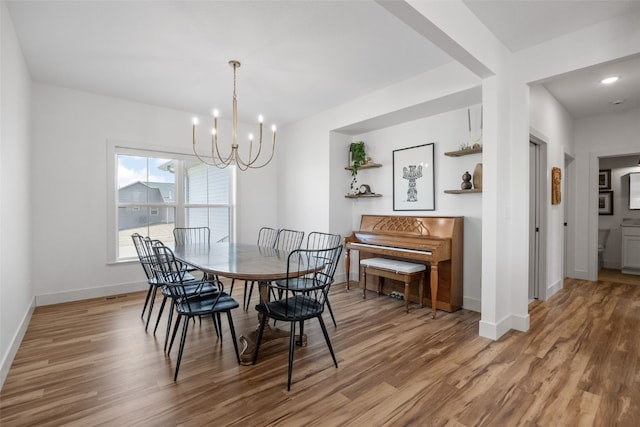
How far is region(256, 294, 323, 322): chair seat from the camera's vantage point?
2.20 meters

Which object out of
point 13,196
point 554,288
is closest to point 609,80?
point 554,288

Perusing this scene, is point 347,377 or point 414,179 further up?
point 414,179

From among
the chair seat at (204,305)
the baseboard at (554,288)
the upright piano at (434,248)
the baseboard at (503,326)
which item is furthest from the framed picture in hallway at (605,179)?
the chair seat at (204,305)

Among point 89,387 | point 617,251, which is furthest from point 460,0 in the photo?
point 617,251

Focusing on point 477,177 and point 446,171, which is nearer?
point 477,177

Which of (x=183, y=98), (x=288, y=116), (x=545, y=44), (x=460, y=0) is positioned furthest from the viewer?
(x=288, y=116)

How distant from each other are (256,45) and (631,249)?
688cm

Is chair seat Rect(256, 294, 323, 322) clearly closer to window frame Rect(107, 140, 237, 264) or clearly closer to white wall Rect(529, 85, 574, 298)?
window frame Rect(107, 140, 237, 264)

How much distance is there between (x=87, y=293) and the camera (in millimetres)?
3975

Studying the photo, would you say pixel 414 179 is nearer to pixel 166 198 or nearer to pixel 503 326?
pixel 503 326

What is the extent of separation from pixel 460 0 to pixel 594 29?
1185 mm

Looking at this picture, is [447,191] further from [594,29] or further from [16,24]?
[16,24]

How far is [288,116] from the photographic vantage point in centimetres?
502

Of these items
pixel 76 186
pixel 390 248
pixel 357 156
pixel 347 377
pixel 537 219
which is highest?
pixel 357 156
